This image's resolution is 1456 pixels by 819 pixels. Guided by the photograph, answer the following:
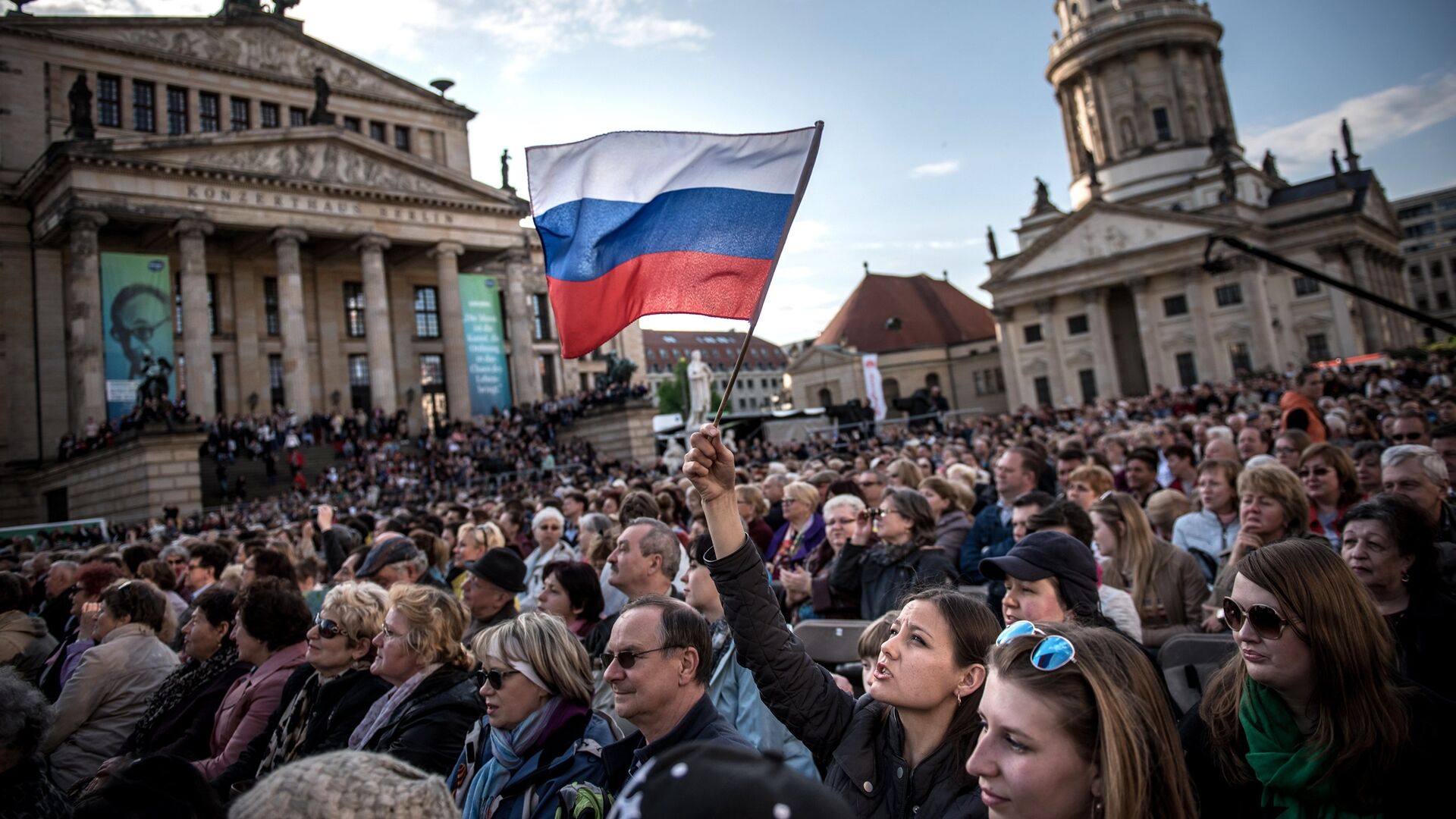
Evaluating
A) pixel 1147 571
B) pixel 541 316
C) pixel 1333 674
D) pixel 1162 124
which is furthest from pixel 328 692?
pixel 1162 124

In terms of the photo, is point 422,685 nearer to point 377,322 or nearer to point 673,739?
point 673,739

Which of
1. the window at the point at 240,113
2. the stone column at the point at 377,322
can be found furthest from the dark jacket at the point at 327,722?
the window at the point at 240,113

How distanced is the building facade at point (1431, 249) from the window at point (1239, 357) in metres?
50.3

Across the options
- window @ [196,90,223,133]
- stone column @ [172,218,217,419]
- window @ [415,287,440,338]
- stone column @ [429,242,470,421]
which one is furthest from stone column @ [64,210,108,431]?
window @ [415,287,440,338]

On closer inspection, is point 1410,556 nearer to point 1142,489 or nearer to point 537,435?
point 1142,489

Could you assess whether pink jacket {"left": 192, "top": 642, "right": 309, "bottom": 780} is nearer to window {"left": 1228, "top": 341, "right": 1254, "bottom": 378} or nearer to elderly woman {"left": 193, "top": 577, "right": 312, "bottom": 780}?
elderly woman {"left": 193, "top": 577, "right": 312, "bottom": 780}

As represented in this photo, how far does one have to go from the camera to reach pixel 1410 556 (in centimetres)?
332

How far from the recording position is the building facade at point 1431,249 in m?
88.5

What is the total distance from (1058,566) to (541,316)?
4694 centimetres

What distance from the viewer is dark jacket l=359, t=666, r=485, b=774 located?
3.72m

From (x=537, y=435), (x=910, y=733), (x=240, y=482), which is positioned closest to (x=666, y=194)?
(x=910, y=733)

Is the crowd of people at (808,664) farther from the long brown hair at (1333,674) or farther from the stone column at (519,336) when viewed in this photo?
the stone column at (519,336)

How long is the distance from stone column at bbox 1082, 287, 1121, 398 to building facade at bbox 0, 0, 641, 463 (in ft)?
120

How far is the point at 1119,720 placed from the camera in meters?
2.15
